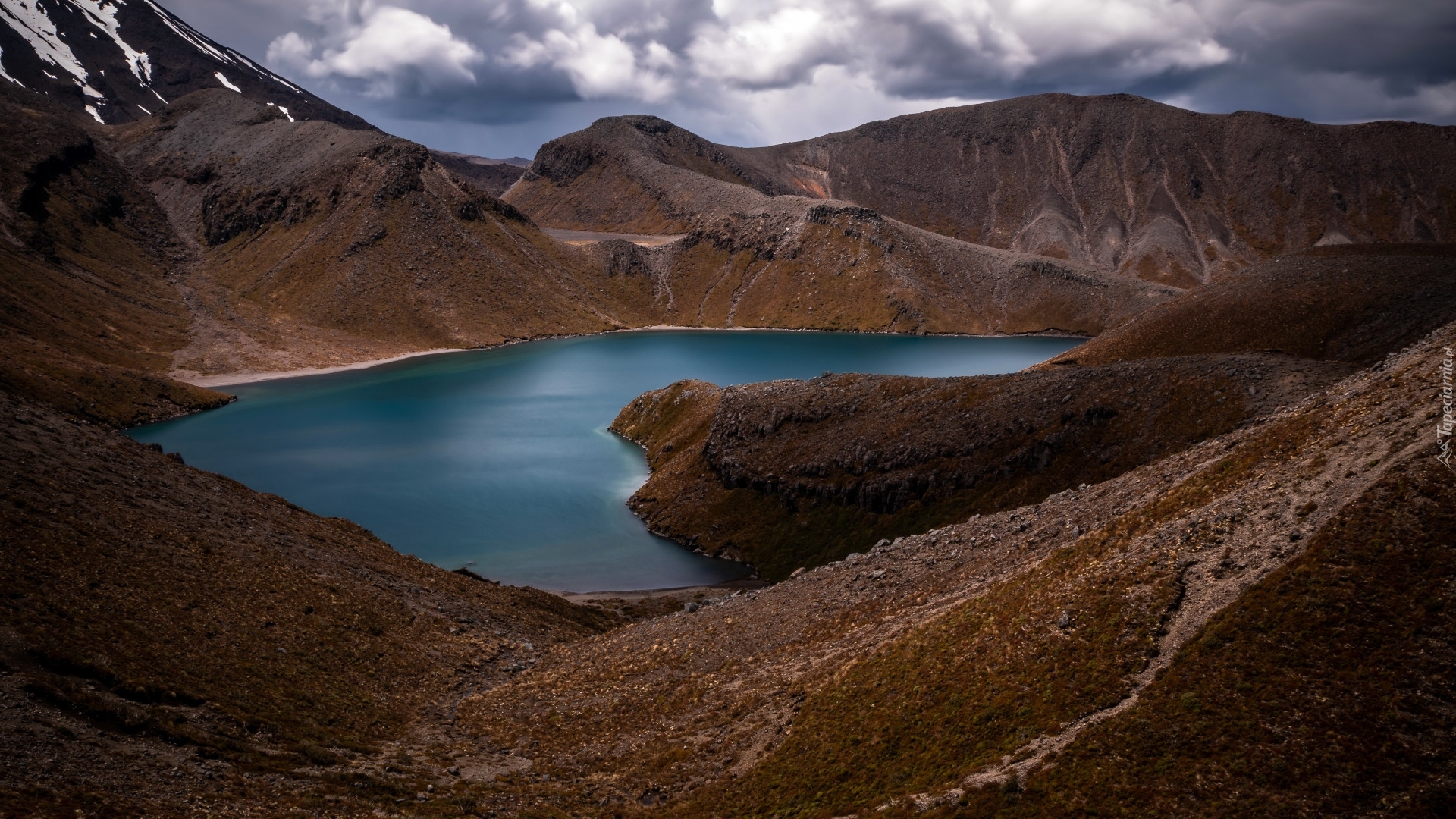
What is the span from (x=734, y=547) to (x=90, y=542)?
41.5 meters

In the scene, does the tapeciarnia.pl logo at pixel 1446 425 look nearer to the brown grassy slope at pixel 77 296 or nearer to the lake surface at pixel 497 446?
the lake surface at pixel 497 446

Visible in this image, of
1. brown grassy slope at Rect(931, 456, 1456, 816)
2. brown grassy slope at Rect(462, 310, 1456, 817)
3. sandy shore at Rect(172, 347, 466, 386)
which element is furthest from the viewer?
sandy shore at Rect(172, 347, 466, 386)

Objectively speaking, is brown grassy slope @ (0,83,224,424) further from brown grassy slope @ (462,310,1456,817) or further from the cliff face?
brown grassy slope @ (462,310,1456,817)

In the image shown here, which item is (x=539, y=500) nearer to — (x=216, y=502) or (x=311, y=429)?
(x=216, y=502)

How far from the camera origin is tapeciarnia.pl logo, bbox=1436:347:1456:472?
2014 centimetres

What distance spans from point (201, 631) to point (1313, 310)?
8967 centimetres

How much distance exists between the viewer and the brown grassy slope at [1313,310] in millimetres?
72188

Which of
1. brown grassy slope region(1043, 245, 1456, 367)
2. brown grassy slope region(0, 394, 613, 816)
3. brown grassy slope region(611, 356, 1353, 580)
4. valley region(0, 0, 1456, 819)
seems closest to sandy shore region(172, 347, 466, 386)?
valley region(0, 0, 1456, 819)

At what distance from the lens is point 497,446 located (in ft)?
327

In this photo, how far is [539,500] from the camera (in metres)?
79.3

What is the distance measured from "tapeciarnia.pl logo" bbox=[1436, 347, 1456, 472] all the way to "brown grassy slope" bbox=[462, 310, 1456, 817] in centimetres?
56

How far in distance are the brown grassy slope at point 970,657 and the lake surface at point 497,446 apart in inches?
1151

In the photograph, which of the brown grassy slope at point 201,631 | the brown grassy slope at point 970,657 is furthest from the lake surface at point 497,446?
the brown grassy slope at point 970,657

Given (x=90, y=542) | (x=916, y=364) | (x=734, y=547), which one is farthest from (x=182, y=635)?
(x=916, y=364)
